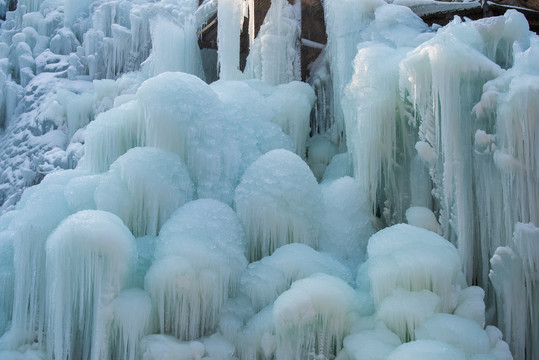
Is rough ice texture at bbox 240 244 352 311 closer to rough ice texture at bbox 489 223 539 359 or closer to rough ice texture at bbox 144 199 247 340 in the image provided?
rough ice texture at bbox 144 199 247 340

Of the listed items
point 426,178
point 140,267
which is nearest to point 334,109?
point 426,178

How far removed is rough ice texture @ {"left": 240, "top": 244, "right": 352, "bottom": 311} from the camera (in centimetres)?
503

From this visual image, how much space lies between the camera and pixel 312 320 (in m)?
4.50

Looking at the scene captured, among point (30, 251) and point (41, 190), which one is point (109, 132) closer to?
point (41, 190)

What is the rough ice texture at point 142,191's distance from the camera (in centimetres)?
543

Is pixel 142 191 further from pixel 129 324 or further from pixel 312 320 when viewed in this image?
pixel 312 320

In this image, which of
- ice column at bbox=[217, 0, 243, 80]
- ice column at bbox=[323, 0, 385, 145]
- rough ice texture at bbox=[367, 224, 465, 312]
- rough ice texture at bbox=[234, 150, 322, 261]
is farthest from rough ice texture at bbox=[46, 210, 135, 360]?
ice column at bbox=[217, 0, 243, 80]

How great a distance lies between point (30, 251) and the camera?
529cm

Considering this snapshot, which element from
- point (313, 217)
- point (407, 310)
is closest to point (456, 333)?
point (407, 310)

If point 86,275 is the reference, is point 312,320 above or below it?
below

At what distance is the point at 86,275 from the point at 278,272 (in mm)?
1644

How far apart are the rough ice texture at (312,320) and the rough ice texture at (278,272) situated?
1.30 feet

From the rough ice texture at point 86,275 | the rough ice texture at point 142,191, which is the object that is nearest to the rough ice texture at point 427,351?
the rough ice texture at point 86,275

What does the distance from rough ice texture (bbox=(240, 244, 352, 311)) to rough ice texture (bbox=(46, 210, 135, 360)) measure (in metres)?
1.11
